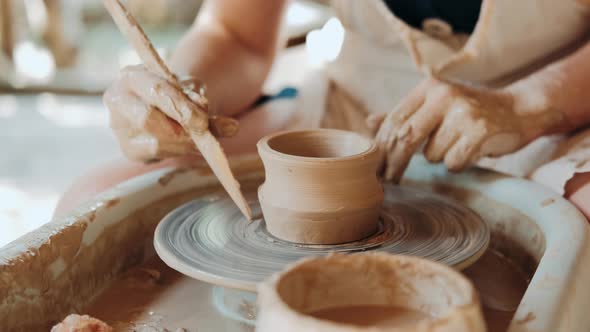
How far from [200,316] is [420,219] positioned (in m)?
0.43

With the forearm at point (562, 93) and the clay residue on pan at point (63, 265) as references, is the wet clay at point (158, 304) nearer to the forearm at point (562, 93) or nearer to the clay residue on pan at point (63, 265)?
the clay residue on pan at point (63, 265)

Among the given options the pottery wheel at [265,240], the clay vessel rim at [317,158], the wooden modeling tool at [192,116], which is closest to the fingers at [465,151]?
the pottery wheel at [265,240]

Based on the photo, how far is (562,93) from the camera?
4.77 ft

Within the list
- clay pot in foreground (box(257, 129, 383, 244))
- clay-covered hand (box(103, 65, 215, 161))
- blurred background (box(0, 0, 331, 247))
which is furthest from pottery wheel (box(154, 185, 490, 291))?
blurred background (box(0, 0, 331, 247))

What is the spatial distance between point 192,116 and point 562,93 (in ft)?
2.58

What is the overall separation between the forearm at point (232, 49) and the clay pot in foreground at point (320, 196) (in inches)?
24.4

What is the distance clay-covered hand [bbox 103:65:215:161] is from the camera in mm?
1194

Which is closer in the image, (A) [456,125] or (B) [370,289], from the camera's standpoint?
(B) [370,289]

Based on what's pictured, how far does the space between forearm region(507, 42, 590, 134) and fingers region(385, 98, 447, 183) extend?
0.60ft

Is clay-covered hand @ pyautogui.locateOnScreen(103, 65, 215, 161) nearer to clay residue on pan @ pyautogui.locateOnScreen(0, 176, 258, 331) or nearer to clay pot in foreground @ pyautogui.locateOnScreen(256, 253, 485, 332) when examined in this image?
clay residue on pan @ pyautogui.locateOnScreen(0, 176, 258, 331)

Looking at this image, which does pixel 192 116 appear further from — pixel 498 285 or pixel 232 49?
pixel 232 49

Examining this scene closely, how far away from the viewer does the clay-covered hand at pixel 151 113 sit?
1194mm

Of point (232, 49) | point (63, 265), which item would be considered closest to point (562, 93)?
point (232, 49)

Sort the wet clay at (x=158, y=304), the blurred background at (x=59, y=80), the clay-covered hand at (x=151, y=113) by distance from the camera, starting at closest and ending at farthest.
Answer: the wet clay at (x=158, y=304), the clay-covered hand at (x=151, y=113), the blurred background at (x=59, y=80)
